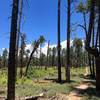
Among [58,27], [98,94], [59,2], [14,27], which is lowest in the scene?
[98,94]

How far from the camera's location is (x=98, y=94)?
16.9 metres

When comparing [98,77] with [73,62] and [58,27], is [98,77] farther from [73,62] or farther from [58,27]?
[73,62]

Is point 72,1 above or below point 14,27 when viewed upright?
above

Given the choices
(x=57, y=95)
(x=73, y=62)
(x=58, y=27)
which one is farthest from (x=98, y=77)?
(x=73, y=62)

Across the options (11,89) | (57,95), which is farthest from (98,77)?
(11,89)

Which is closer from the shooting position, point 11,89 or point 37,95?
point 11,89

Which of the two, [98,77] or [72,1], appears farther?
[72,1]

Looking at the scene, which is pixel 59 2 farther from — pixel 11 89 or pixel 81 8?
pixel 11 89

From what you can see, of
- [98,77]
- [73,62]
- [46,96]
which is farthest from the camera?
[73,62]

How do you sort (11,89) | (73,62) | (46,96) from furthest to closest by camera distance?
(73,62) < (46,96) < (11,89)

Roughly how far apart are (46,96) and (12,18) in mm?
5181

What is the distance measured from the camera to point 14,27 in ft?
40.6

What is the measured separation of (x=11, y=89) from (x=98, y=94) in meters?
6.63

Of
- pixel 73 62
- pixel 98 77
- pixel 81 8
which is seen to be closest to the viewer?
pixel 98 77
